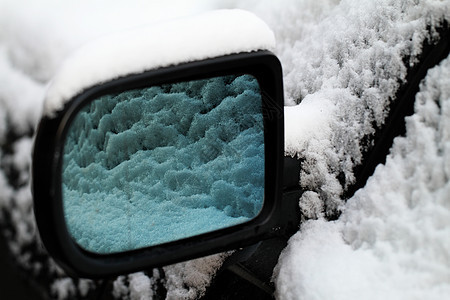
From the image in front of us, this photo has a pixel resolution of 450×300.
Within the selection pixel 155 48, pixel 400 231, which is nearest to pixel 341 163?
pixel 400 231

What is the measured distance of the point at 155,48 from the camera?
3.23ft

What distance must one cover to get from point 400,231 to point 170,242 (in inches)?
20.8

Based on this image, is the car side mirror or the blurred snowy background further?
the blurred snowy background

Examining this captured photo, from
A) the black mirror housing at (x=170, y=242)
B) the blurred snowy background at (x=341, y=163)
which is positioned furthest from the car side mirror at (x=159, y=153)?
the blurred snowy background at (x=341, y=163)

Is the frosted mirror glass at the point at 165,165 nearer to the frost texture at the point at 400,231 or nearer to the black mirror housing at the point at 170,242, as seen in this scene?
the black mirror housing at the point at 170,242

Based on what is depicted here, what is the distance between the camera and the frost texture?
1.08 metres

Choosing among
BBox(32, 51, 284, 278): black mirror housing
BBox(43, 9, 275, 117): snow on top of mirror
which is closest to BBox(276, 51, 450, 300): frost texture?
Result: BBox(32, 51, 284, 278): black mirror housing

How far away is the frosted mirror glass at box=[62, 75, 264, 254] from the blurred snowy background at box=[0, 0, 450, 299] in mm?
173

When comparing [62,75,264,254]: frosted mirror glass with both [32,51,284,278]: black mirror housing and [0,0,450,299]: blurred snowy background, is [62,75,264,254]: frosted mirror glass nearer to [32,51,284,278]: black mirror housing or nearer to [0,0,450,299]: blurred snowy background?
[32,51,284,278]: black mirror housing

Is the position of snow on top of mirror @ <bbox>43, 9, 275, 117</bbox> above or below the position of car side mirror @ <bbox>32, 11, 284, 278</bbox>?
above

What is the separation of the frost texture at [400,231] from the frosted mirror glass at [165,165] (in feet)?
0.74

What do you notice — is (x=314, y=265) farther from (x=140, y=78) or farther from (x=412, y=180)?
(x=140, y=78)

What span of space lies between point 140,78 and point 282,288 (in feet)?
2.20

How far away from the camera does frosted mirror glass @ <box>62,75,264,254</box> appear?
111 cm
